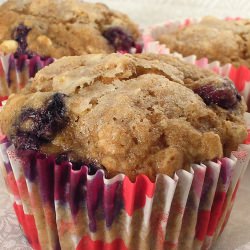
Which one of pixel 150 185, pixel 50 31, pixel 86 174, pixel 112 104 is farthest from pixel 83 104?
pixel 50 31

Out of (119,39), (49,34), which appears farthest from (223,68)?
(49,34)

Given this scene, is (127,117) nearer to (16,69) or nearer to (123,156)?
(123,156)

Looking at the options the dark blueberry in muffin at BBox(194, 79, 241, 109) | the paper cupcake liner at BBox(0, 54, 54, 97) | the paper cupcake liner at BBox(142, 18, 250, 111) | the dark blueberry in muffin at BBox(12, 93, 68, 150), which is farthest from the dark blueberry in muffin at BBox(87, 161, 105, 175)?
the paper cupcake liner at BBox(142, 18, 250, 111)

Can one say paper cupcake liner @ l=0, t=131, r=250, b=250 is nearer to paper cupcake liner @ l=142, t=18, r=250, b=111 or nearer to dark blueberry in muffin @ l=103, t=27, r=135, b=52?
paper cupcake liner @ l=142, t=18, r=250, b=111

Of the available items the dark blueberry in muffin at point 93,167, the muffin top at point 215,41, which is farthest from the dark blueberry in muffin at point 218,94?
the muffin top at point 215,41

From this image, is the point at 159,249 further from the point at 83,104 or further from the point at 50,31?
the point at 50,31

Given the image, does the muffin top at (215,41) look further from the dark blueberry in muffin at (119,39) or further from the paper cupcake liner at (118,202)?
the paper cupcake liner at (118,202)
